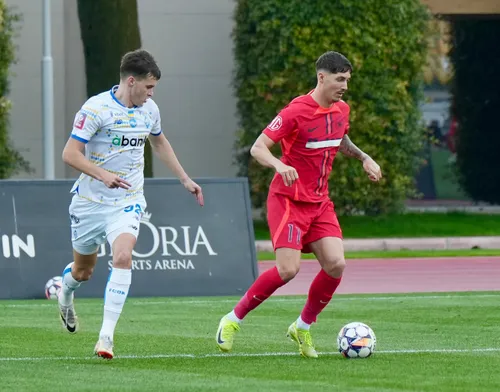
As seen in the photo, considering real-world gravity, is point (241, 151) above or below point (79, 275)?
below

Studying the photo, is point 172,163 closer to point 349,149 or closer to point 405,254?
point 349,149

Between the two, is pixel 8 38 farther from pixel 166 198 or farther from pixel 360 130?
pixel 166 198

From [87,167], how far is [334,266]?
1.84m

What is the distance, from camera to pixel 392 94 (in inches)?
1041

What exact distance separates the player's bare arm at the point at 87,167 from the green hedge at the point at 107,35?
16018mm

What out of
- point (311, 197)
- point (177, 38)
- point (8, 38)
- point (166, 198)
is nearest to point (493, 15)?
point (177, 38)

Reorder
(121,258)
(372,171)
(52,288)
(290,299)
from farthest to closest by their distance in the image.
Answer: (290,299) < (52,288) < (372,171) < (121,258)

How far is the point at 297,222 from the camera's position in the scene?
9547 mm

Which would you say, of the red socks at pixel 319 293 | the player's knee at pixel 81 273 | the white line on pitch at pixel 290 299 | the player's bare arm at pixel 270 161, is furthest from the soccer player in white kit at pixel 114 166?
the white line on pitch at pixel 290 299

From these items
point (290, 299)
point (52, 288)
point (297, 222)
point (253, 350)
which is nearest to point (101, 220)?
point (297, 222)

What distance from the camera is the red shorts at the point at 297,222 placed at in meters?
9.55

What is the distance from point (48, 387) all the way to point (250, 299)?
2142mm

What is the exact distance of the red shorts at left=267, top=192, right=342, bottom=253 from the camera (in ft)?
31.3

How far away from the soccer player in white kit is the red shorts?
927mm
